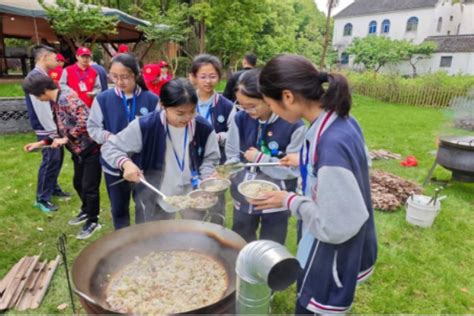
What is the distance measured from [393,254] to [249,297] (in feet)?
9.24

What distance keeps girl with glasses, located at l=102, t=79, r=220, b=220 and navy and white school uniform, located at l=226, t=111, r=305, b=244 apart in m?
0.24

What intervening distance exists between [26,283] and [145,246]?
1.51 meters

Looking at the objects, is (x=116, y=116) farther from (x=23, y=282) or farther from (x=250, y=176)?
(x=23, y=282)

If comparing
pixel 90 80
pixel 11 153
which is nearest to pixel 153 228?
pixel 90 80

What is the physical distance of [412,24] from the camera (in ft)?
110

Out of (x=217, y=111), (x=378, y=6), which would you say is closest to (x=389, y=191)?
(x=217, y=111)

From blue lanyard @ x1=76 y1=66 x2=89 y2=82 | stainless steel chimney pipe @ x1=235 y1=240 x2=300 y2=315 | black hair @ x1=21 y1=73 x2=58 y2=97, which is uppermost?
blue lanyard @ x1=76 y1=66 x2=89 y2=82

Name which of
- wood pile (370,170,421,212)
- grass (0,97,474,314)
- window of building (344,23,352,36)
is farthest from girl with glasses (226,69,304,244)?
window of building (344,23,352,36)

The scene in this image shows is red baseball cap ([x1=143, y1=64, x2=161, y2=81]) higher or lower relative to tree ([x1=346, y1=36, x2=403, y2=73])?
lower

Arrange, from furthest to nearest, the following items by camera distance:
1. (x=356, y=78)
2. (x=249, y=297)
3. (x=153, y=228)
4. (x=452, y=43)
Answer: (x=452, y=43) → (x=356, y=78) → (x=153, y=228) → (x=249, y=297)

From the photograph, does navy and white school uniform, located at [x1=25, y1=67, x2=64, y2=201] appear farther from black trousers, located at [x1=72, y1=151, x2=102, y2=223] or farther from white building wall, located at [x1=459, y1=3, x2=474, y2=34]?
white building wall, located at [x1=459, y1=3, x2=474, y2=34]

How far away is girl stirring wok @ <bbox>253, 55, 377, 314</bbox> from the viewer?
1.33m

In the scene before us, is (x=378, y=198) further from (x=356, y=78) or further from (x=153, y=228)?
(x=356, y=78)

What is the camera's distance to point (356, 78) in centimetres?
1805
